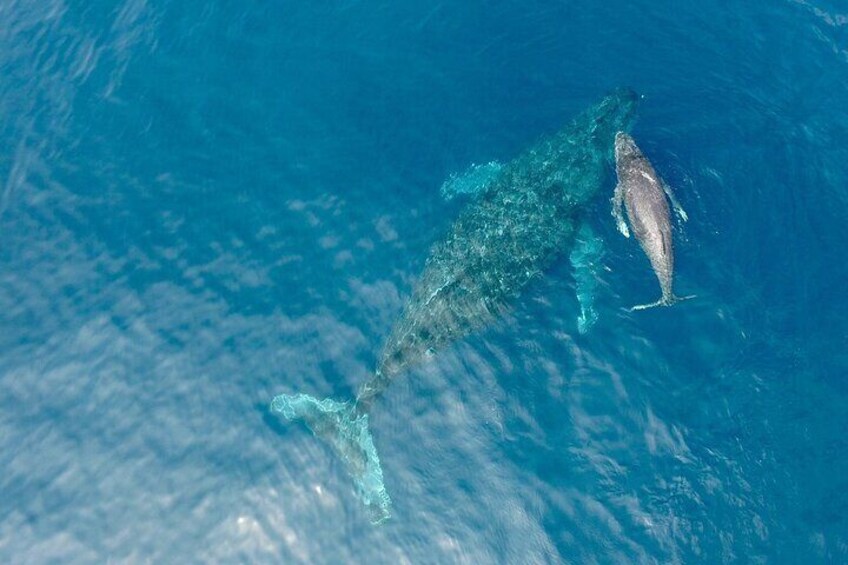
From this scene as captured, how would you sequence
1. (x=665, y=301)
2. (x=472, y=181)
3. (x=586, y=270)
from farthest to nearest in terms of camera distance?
1. (x=472, y=181)
2. (x=586, y=270)
3. (x=665, y=301)

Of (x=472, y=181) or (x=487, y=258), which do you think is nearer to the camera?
(x=487, y=258)

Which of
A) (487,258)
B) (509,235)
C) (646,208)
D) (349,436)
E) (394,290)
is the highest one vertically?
(394,290)

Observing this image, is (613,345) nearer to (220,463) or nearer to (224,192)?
(220,463)

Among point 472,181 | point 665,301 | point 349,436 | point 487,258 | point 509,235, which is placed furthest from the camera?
point 472,181

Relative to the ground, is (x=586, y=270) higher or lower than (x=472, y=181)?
lower

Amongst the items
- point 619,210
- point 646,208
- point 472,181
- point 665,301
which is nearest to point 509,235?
point 472,181

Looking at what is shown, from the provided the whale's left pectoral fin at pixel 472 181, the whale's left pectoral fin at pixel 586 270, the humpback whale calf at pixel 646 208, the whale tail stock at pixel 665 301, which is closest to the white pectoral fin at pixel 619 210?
the humpback whale calf at pixel 646 208

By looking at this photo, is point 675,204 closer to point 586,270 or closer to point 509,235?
point 586,270
